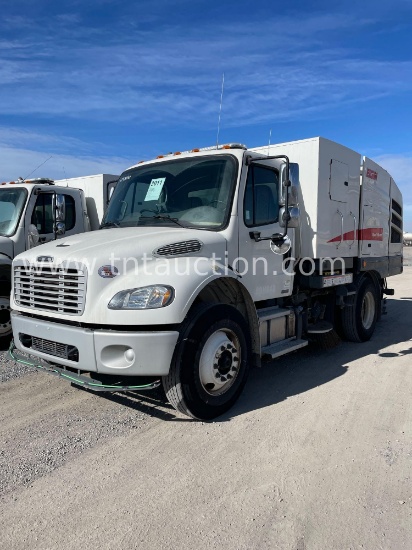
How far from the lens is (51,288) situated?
4.03 meters

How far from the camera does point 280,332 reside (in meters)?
5.38

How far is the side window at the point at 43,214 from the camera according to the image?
267 inches

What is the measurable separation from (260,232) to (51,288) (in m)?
2.22

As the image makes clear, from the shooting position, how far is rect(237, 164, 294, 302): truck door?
4.68m

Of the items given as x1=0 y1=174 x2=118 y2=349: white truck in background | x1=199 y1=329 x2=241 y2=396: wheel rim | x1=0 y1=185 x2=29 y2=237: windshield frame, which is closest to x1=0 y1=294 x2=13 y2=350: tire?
x1=0 y1=174 x2=118 y2=349: white truck in background

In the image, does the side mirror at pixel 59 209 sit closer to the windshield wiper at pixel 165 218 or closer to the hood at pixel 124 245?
the hood at pixel 124 245

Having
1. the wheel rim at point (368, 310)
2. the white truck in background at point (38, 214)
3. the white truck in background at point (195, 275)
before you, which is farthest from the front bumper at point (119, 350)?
the wheel rim at point (368, 310)

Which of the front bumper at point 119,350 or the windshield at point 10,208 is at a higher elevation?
the windshield at point 10,208

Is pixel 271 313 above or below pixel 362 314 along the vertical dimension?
above

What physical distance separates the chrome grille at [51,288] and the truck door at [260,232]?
163 cm

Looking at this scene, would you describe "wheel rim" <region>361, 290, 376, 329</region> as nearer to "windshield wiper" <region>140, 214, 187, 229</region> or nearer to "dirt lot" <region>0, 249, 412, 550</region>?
"dirt lot" <region>0, 249, 412, 550</region>

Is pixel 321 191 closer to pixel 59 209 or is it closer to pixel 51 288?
pixel 59 209

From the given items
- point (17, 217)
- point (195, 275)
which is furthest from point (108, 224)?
point (17, 217)

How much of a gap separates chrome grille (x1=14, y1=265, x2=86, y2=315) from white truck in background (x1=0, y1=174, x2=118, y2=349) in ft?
6.33
